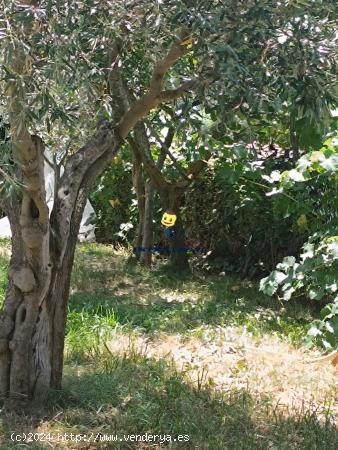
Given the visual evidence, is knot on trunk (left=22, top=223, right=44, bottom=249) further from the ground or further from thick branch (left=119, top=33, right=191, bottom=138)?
the ground

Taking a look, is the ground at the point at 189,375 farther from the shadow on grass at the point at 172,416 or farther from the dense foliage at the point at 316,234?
the dense foliage at the point at 316,234

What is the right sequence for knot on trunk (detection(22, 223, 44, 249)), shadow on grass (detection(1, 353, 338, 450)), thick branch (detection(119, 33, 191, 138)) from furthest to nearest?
shadow on grass (detection(1, 353, 338, 450))
knot on trunk (detection(22, 223, 44, 249))
thick branch (detection(119, 33, 191, 138))

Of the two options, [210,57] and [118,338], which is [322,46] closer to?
[210,57]

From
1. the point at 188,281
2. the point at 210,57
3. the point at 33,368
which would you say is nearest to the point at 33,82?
the point at 210,57

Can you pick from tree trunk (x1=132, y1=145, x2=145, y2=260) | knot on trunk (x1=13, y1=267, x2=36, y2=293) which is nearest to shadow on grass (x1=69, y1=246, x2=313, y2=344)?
tree trunk (x1=132, y1=145, x2=145, y2=260)

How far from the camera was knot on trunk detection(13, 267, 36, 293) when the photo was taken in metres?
3.64

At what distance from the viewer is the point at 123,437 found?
11.8 feet

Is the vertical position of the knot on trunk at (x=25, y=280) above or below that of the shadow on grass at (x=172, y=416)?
above

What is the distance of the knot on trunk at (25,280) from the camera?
3.64 m

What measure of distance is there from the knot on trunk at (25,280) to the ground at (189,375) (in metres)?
0.69

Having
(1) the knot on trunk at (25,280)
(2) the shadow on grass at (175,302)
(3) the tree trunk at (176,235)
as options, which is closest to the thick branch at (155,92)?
(1) the knot on trunk at (25,280)

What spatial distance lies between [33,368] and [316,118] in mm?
2044

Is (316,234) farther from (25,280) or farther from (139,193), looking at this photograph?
(139,193)

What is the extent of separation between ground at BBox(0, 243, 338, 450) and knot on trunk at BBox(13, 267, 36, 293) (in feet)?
2.27
